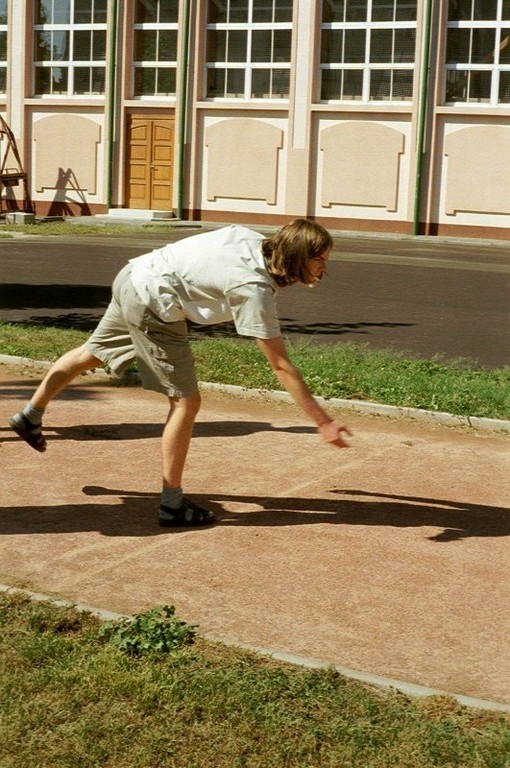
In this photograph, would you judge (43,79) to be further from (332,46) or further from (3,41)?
(332,46)

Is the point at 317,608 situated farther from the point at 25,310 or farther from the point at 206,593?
the point at 25,310

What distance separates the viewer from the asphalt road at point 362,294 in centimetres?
1354

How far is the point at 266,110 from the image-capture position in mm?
33188

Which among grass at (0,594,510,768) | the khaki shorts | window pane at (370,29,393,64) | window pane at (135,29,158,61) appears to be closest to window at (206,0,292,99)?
window pane at (135,29,158,61)

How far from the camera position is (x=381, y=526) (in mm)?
6406

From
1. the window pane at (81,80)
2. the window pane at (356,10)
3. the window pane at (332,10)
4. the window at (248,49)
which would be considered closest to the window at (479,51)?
the window pane at (356,10)

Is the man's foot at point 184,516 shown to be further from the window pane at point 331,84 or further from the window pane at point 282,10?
the window pane at point 282,10

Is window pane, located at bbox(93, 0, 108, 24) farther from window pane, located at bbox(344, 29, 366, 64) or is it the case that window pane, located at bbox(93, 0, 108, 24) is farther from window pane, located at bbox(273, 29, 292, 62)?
window pane, located at bbox(344, 29, 366, 64)

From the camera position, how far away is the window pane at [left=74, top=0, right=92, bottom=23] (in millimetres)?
35438

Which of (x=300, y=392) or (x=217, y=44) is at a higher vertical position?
(x=217, y=44)

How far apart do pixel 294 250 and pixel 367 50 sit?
90.4ft

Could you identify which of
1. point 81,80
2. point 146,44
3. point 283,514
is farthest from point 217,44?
point 283,514

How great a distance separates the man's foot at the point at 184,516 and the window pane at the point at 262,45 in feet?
93.0

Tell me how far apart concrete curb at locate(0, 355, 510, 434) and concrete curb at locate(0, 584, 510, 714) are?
4344mm
